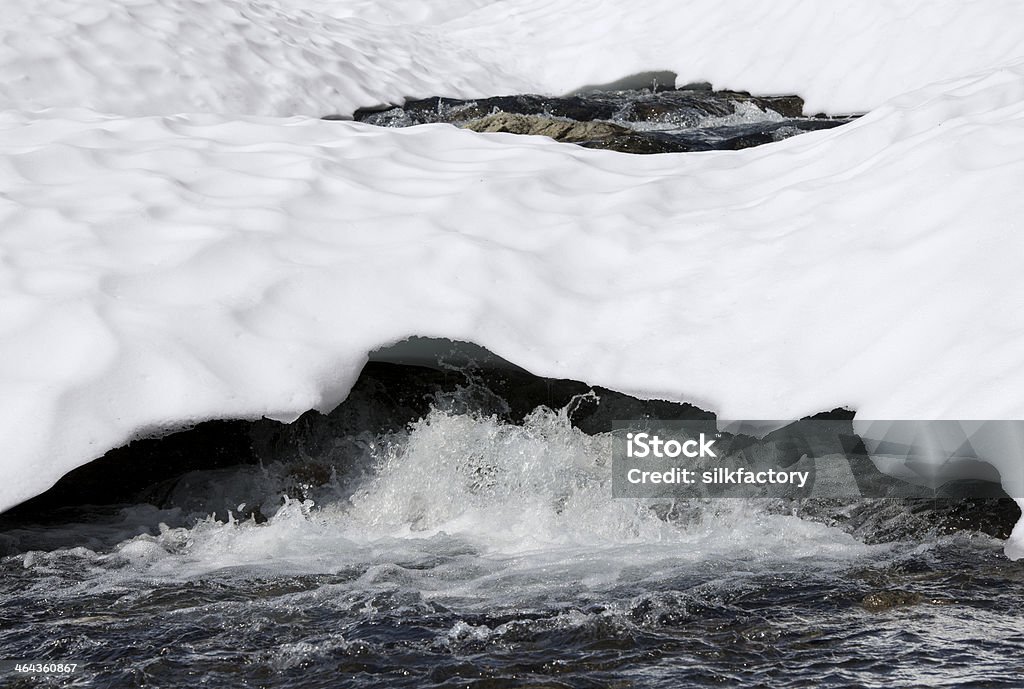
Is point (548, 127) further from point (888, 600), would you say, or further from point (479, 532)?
point (888, 600)

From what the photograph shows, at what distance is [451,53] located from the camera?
13.0 m

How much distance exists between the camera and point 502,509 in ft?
13.5

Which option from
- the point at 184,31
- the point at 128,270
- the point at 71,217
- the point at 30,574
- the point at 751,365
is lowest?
the point at 30,574

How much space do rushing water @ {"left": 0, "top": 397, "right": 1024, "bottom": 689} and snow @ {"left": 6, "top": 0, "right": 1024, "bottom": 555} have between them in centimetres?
38

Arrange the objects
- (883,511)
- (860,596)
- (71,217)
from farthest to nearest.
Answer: (71,217), (883,511), (860,596)

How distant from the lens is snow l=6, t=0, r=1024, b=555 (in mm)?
3982

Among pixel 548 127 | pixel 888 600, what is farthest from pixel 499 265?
pixel 548 127

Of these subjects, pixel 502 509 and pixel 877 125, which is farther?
pixel 877 125

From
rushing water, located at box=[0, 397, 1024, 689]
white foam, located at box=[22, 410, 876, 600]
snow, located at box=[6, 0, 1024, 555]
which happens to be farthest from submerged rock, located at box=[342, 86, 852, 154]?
rushing water, located at box=[0, 397, 1024, 689]

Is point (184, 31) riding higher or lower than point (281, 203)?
higher

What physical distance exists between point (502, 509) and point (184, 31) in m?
7.75

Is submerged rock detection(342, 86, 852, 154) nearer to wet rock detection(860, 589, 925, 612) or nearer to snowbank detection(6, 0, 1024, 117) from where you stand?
snowbank detection(6, 0, 1024, 117)

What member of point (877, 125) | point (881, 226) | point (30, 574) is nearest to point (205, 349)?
point (30, 574)

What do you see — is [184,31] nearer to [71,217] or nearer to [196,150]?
[196,150]
